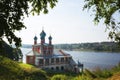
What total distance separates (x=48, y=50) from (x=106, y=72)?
212 ft

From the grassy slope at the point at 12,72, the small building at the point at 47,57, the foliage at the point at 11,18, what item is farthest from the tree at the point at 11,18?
the small building at the point at 47,57

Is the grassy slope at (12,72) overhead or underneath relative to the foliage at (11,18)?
underneath

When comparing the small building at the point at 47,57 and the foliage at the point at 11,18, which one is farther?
the small building at the point at 47,57

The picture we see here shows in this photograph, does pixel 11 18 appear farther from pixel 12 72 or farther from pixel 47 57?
pixel 47 57

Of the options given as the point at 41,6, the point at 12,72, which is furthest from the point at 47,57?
the point at 41,6

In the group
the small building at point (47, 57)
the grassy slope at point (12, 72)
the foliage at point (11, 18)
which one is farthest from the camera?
the small building at point (47, 57)

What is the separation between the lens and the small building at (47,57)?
256 feet

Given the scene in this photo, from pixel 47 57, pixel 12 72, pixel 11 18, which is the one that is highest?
pixel 11 18

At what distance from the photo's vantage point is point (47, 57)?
80.3m

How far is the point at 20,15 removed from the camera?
31.3 ft

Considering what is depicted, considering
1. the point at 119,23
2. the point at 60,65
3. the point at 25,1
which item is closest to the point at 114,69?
the point at 119,23

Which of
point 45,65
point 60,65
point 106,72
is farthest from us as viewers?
point 60,65

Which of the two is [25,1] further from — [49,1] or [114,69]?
[114,69]

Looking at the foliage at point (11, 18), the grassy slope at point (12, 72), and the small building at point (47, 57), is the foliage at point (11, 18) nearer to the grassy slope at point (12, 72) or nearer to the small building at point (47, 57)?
the grassy slope at point (12, 72)
